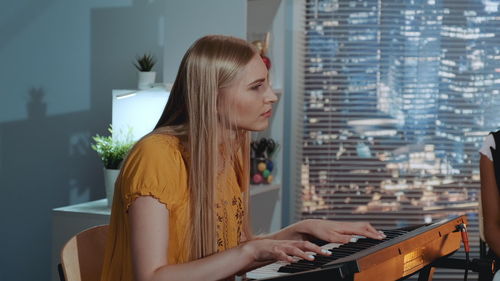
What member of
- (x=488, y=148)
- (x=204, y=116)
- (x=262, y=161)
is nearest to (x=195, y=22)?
(x=262, y=161)

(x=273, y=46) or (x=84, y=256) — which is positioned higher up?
(x=273, y=46)

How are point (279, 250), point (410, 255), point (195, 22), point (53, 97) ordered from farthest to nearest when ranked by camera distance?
1. point (53, 97)
2. point (195, 22)
3. point (410, 255)
4. point (279, 250)

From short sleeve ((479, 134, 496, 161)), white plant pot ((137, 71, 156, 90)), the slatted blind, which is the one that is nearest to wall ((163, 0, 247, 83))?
white plant pot ((137, 71, 156, 90))

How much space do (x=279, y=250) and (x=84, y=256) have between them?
1.99 feet

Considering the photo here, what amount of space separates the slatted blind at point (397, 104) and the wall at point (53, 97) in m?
1.07

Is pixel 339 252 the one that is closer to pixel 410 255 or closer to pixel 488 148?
pixel 410 255

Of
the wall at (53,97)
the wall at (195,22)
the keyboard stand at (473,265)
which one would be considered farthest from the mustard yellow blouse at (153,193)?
the wall at (53,97)

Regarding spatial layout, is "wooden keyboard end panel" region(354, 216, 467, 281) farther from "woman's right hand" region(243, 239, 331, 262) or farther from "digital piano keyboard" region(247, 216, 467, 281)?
"woman's right hand" region(243, 239, 331, 262)

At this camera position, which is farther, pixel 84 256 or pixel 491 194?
pixel 491 194

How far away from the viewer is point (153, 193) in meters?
1.66

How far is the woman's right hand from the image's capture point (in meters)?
1.58

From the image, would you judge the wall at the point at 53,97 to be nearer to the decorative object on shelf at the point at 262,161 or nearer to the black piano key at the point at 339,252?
the decorative object on shelf at the point at 262,161

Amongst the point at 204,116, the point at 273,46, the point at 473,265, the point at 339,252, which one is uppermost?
the point at 273,46

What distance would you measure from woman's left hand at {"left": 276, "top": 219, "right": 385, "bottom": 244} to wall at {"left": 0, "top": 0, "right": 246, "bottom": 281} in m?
2.30
